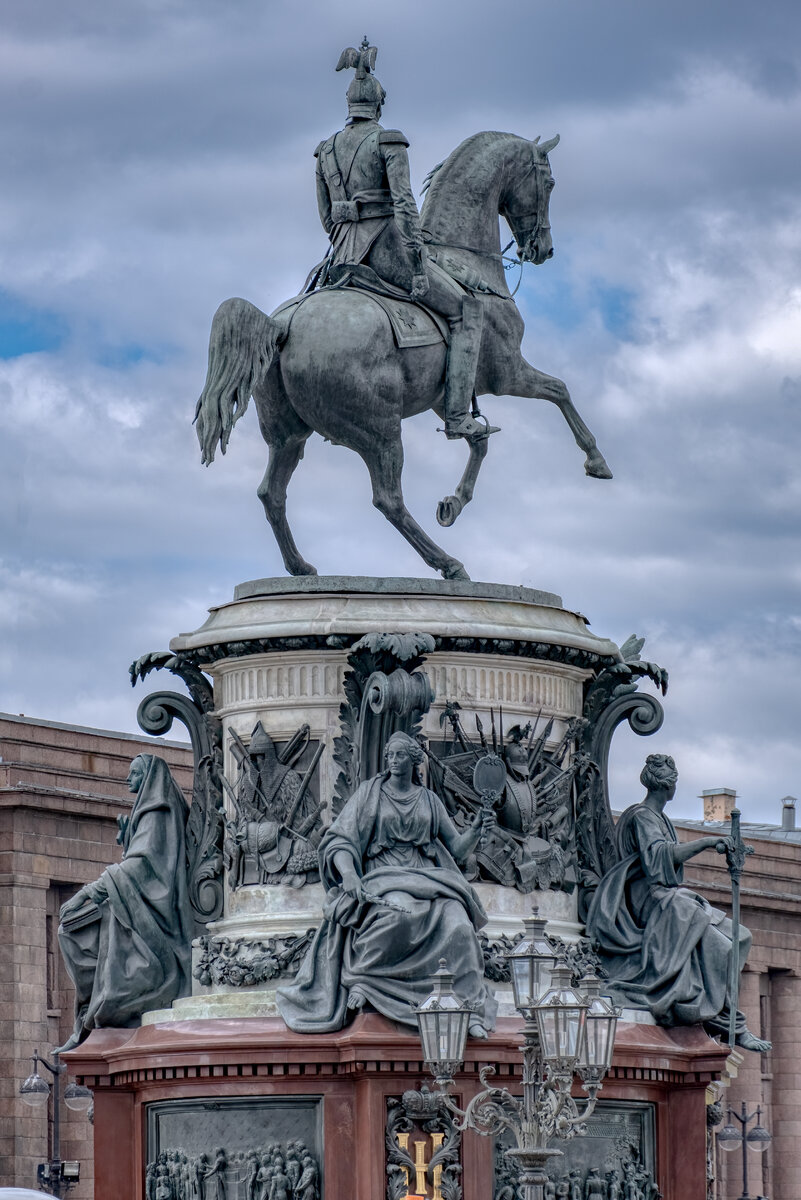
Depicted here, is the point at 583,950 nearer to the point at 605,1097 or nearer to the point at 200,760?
the point at 605,1097

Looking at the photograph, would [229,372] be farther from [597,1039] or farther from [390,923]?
[597,1039]

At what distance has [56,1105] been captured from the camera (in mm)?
53656

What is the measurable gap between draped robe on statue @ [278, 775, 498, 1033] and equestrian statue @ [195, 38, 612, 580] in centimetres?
317

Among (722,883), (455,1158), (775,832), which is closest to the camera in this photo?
(455,1158)

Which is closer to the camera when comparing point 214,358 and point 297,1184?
point 297,1184

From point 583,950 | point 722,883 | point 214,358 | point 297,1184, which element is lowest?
point 297,1184

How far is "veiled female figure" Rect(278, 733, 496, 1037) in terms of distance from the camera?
27.0 m

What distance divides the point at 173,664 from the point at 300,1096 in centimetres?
438

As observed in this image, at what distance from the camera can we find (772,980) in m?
79.9

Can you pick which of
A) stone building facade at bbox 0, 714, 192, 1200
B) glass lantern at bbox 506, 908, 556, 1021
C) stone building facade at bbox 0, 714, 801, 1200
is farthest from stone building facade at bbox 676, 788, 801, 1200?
glass lantern at bbox 506, 908, 556, 1021

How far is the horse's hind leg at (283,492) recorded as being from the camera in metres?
30.6

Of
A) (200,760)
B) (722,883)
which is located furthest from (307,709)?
(722,883)

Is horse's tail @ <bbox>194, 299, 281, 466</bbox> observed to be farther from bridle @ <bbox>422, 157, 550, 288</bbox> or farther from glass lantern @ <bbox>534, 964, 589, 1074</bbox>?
glass lantern @ <bbox>534, 964, 589, 1074</bbox>

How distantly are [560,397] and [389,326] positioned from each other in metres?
2.24
